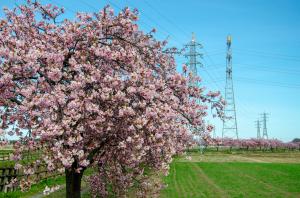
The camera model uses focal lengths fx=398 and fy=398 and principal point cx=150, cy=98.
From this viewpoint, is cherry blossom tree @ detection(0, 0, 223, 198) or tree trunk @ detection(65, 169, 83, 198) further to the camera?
tree trunk @ detection(65, 169, 83, 198)

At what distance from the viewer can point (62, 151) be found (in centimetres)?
1155

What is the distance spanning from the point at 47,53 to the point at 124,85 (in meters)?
2.83

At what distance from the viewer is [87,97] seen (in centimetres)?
1224

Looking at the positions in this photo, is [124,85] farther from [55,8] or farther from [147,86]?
[55,8]

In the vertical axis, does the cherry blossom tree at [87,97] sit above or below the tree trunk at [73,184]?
above

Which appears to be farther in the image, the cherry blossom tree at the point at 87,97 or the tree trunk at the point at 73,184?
the tree trunk at the point at 73,184

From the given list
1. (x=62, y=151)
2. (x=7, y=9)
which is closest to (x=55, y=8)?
(x=7, y=9)

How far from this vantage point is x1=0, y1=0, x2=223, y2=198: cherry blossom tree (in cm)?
1184

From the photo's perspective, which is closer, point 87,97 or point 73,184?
point 87,97

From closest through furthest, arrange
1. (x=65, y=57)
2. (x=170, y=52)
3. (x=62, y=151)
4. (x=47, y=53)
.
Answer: (x=62, y=151) → (x=47, y=53) → (x=65, y=57) → (x=170, y=52)

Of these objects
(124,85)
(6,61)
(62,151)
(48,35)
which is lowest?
(62,151)

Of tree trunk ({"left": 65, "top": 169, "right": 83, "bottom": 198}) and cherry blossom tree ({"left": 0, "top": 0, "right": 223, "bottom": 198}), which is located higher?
cherry blossom tree ({"left": 0, "top": 0, "right": 223, "bottom": 198})

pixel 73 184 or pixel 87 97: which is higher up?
pixel 87 97

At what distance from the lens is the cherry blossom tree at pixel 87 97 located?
11.8 metres
